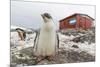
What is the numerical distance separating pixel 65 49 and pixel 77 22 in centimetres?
40

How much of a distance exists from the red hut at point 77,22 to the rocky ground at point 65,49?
0.07m

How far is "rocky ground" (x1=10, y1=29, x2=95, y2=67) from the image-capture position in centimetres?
241

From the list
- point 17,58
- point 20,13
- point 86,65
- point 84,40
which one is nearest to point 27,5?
point 20,13

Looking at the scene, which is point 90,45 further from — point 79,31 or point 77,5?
point 77,5

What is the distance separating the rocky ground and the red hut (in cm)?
7

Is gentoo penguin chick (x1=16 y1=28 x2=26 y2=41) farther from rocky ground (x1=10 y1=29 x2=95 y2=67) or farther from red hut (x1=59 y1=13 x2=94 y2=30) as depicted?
red hut (x1=59 y1=13 x2=94 y2=30)

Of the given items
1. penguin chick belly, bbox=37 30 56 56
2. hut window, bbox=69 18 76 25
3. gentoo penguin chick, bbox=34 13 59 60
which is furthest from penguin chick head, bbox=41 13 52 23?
hut window, bbox=69 18 76 25

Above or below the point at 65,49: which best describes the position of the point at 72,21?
above

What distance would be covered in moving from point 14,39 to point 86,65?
105 centimetres

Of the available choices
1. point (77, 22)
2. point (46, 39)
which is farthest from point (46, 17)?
point (77, 22)

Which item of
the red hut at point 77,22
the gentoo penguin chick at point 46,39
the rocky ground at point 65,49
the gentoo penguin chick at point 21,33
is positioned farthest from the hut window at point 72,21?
the gentoo penguin chick at point 21,33

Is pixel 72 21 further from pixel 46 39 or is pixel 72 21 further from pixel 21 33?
pixel 21 33

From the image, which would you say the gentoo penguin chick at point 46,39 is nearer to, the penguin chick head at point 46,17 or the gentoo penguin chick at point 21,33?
the penguin chick head at point 46,17

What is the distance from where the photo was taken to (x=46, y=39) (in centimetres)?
256
